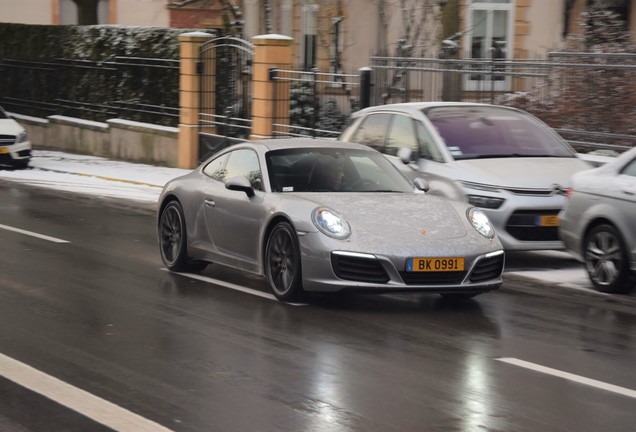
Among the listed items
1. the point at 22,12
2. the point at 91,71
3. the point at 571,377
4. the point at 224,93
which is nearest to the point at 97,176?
the point at 224,93

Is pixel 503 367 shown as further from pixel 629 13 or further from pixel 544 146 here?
pixel 629 13

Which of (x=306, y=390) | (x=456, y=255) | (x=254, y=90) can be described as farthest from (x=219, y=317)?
(x=254, y=90)

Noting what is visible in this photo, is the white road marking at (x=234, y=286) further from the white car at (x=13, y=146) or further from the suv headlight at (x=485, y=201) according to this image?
the white car at (x=13, y=146)

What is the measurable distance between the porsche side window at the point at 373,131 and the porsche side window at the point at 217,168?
9.67 ft

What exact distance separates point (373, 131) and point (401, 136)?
0.54 m

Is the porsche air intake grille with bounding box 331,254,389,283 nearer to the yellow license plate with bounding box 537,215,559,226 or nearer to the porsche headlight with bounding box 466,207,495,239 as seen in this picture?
the porsche headlight with bounding box 466,207,495,239

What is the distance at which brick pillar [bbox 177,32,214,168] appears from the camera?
25141 mm

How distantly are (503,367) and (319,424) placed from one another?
1863 millimetres

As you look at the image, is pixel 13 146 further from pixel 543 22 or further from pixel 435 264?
pixel 435 264

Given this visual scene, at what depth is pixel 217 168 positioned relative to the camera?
458 inches

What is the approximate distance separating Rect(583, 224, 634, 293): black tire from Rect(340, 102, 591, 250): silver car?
1.17 metres

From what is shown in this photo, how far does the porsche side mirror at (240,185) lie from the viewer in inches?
412

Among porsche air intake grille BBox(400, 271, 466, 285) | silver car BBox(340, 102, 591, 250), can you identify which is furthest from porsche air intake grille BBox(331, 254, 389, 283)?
silver car BBox(340, 102, 591, 250)

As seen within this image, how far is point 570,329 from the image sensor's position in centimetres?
921
